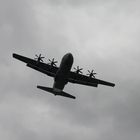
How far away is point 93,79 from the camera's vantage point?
12269 centimetres

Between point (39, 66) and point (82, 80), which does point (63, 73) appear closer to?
point (39, 66)

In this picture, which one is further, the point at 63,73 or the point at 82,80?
the point at 82,80

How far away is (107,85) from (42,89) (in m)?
20.7

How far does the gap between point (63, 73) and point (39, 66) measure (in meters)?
8.36

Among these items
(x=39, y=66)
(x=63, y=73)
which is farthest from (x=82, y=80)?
(x=39, y=66)

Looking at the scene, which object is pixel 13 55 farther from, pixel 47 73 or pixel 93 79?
pixel 93 79

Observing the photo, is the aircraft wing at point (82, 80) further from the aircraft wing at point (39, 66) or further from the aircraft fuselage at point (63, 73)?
the aircraft wing at point (39, 66)

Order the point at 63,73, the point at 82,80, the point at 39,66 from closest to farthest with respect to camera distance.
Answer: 1. the point at 63,73
2. the point at 39,66
3. the point at 82,80

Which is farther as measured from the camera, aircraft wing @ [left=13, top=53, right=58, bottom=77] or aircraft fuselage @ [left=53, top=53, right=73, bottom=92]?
aircraft wing @ [left=13, top=53, right=58, bottom=77]

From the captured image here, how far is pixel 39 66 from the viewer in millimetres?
118562

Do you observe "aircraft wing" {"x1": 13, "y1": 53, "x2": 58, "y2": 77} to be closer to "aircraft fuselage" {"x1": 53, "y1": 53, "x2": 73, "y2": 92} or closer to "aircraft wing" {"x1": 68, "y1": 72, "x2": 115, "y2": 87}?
"aircraft fuselage" {"x1": 53, "y1": 53, "x2": 73, "y2": 92}

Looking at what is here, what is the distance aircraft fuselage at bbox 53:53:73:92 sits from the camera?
109062mm

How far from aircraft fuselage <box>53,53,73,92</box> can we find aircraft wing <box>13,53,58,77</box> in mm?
2206

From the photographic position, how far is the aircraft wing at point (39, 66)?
11662cm
